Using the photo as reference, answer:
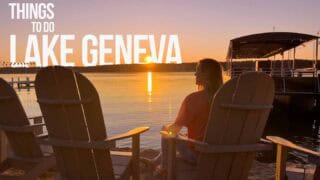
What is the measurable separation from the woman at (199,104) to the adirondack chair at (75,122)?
68cm

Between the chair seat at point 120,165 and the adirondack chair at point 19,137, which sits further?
the adirondack chair at point 19,137

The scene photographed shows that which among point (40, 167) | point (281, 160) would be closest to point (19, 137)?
point (40, 167)

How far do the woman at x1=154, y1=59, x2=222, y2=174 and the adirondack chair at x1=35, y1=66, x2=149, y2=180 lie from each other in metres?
0.68

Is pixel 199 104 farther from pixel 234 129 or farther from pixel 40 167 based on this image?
pixel 40 167

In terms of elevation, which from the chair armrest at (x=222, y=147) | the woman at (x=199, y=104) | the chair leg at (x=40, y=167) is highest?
the woman at (x=199, y=104)

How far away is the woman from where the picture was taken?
4.31m

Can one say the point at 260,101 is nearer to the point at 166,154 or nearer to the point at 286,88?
the point at 166,154

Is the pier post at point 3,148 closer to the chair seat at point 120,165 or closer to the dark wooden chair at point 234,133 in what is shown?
the chair seat at point 120,165

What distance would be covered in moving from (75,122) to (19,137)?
1027 mm

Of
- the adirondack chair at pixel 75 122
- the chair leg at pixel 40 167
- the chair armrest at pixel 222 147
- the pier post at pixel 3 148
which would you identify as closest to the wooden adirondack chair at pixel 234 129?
the chair armrest at pixel 222 147

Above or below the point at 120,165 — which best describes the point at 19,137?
above

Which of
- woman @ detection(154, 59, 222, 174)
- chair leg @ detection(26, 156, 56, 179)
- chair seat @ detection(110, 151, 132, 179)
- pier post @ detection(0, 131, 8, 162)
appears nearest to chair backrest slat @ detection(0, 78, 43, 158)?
chair leg @ detection(26, 156, 56, 179)

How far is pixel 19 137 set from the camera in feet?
15.1

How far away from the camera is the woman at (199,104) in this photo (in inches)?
170
